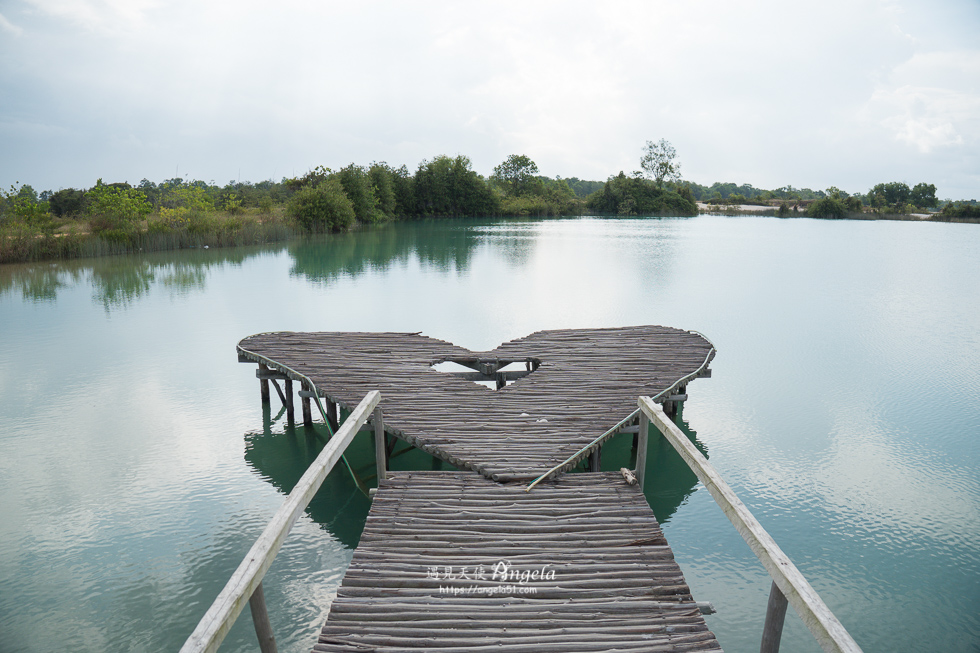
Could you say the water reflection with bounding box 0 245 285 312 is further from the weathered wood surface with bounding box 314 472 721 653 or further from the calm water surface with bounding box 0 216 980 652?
the weathered wood surface with bounding box 314 472 721 653

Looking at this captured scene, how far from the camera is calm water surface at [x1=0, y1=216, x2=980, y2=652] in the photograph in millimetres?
4938

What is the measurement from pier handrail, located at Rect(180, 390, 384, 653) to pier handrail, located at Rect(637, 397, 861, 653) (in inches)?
89.5

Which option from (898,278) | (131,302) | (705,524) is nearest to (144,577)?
(705,524)

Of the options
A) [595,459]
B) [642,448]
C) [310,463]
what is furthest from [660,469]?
[310,463]

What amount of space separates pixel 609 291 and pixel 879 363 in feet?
29.2

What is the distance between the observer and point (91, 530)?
6.03 m

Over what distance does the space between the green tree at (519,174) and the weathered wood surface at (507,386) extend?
65336 mm

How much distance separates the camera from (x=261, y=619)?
9.97 ft

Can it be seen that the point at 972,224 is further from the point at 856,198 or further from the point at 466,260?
the point at 466,260

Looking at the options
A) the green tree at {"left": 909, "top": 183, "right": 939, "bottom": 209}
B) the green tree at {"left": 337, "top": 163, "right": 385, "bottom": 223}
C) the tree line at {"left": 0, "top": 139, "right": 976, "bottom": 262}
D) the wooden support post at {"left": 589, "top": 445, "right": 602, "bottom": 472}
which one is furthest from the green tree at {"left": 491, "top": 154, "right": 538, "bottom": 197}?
the wooden support post at {"left": 589, "top": 445, "right": 602, "bottom": 472}

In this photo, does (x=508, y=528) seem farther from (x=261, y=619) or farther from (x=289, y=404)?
(x=289, y=404)

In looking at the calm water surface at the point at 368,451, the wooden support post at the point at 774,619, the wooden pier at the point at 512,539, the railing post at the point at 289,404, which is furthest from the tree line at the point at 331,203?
the wooden support post at the point at 774,619

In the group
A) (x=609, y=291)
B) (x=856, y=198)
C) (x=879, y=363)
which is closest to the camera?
(x=879, y=363)

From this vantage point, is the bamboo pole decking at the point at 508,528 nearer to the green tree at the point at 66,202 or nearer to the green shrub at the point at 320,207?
the green shrub at the point at 320,207
